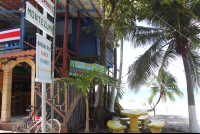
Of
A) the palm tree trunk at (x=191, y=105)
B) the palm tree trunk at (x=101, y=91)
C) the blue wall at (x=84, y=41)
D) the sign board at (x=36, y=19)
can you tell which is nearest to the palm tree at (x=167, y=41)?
the palm tree trunk at (x=191, y=105)

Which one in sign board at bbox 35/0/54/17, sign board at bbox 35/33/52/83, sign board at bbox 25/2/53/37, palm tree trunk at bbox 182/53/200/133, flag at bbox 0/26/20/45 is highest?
flag at bbox 0/26/20/45

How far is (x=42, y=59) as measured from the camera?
3744mm

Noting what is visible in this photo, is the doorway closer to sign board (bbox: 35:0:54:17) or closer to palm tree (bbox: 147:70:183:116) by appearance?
sign board (bbox: 35:0:54:17)

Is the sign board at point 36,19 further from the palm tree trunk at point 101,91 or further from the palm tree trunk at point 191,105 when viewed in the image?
the palm tree trunk at point 191,105

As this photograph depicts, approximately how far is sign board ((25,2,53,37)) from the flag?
14.5ft

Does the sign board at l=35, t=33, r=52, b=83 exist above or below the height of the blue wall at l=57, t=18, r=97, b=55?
below

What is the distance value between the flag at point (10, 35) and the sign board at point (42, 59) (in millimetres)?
4675

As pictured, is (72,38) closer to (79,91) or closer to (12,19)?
(12,19)

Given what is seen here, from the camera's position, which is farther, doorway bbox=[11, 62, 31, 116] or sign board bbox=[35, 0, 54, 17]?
doorway bbox=[11, 62, 31, 116]

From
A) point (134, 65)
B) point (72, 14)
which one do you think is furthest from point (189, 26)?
point (72, 14)

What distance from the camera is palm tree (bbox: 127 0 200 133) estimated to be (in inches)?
320

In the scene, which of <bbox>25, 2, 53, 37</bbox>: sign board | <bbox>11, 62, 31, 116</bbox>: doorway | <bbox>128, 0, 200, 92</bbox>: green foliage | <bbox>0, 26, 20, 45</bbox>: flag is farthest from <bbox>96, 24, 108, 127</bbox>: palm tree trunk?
<bbox>25, 2, 53, 37</bbox>: sign board

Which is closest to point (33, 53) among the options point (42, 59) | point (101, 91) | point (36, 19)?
point (42, 59)

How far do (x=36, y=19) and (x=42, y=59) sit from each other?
0.87 m
